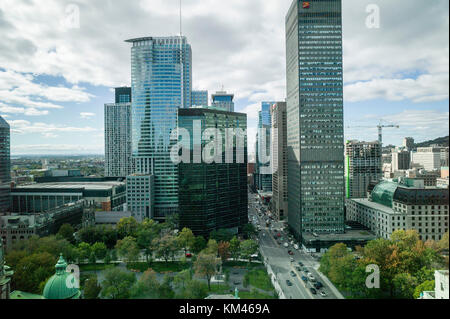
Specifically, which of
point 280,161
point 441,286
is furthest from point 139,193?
point 441,286

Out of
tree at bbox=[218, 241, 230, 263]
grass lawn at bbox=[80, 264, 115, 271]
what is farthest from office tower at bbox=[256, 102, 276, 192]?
grass lawn at bbox=[80, 264, 115, 271]

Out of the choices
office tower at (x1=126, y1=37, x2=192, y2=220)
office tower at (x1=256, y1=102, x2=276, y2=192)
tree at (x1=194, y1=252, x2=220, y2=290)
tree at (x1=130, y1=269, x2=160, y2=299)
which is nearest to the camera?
tree at (x1=130, y1=269, x2=160, y2=299)

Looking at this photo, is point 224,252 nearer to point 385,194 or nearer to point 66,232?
point 385,194

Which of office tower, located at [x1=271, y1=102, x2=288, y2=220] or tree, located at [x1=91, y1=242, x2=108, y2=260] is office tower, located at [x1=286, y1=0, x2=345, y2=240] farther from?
tree, located at [x1=91, y1=242, x2=108, y2=260]

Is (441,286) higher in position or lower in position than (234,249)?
higher

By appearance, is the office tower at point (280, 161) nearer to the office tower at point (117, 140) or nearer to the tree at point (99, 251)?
the tree at point (99, 251)

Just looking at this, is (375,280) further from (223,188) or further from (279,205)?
(279,205)
